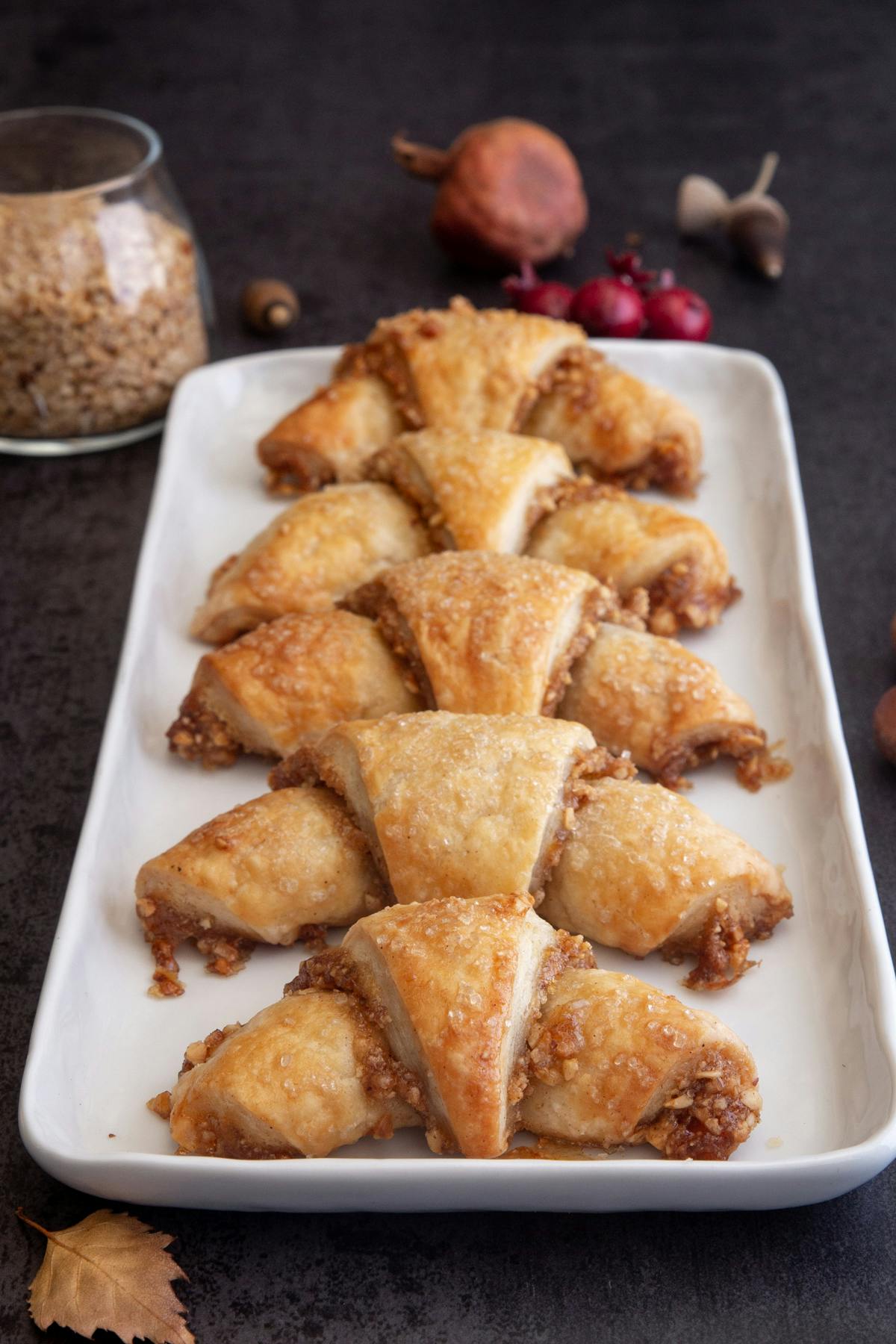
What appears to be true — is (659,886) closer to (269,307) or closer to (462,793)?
(462,793)

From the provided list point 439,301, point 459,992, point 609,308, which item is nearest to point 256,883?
point 459,992

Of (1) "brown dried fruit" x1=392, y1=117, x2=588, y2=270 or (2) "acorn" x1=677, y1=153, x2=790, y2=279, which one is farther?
(2) "acorn" x1=677, y1=153, x2=790, y2=279

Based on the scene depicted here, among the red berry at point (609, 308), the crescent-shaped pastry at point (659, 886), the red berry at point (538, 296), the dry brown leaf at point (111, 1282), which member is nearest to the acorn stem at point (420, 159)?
the red berry at point (538, 296)

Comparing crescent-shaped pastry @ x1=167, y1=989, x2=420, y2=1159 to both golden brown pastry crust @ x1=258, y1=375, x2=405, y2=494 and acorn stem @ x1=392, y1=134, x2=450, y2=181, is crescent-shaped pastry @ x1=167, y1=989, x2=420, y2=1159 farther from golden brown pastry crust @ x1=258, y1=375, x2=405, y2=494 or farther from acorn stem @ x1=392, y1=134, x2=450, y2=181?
acorn stem @ x1=392, y1=134, x2=450, y2=181

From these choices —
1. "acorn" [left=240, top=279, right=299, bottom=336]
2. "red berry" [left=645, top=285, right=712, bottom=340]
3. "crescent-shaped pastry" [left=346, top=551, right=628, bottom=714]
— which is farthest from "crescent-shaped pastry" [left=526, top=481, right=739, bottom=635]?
"acorn" [left=240, top=279, right=299, bottom=336]

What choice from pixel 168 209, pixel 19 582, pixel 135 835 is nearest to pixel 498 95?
pixel 168 209

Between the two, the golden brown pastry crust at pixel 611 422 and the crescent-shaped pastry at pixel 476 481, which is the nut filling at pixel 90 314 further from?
the golden brown pastry crust at pixel 611 422
